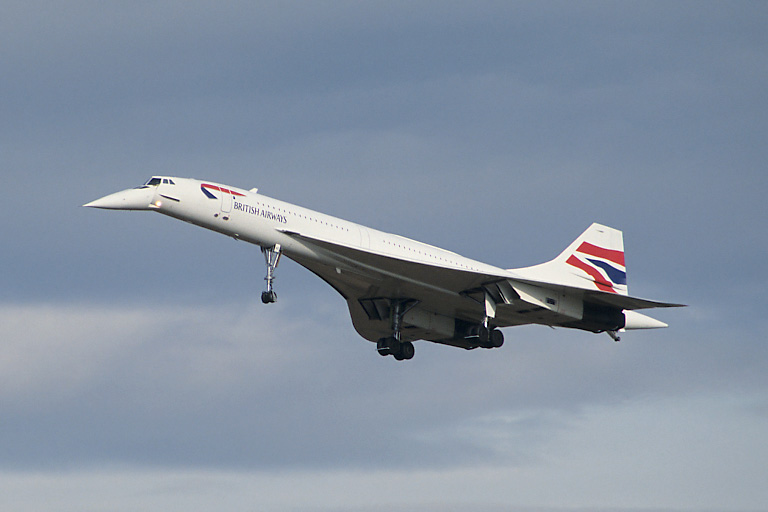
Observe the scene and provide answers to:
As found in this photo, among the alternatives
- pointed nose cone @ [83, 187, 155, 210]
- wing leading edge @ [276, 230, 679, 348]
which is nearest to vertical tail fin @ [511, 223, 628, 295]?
wing leading edge @ [276, 230, 679, 348]

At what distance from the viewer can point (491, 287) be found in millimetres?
41375

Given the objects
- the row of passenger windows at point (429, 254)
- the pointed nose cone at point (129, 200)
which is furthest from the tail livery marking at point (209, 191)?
the row of passenger windows at point (429, 254)

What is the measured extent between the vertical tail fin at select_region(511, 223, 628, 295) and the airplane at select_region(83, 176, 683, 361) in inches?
1.3

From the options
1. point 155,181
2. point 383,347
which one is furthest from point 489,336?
point 155,181

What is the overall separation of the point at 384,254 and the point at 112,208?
822 centimetres

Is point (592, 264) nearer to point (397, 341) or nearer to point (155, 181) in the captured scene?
point (397, 341)

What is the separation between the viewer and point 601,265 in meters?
45.3

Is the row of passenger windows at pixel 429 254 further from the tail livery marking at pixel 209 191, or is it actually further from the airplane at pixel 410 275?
the tail livery marking at pixel 209 191

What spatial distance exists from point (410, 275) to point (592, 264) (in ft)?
24.9

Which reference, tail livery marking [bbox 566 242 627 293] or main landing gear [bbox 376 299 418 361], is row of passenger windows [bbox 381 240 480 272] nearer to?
main landing gear [bbox 376 299 418 361]

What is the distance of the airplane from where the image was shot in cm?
3791

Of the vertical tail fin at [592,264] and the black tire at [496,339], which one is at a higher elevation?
the vertical tail fin at [592,264]

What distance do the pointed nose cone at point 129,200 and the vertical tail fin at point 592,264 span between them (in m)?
13.2

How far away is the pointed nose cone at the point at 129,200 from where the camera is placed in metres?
36.4
